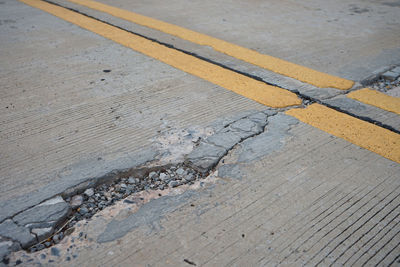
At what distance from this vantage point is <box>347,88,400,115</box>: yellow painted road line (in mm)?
2396

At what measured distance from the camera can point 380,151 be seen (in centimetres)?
190

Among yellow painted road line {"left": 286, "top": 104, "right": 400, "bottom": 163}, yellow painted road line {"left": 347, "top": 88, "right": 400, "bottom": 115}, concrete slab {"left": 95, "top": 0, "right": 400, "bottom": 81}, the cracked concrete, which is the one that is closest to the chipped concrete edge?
the cracked concrete

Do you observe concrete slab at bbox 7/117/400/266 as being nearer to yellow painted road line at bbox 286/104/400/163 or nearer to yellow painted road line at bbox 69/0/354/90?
yellow painted road line at bbox 286/104/400/163

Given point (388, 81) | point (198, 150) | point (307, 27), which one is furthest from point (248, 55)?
point (198, 150)

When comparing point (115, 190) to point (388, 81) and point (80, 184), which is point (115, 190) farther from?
point (388, 81)

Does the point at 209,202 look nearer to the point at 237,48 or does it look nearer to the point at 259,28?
the point at 237,48

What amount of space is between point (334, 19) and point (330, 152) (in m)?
3.44

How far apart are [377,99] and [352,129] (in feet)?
1.94

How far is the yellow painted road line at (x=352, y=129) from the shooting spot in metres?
1.94

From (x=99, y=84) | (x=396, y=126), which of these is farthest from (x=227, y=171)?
(x=99, y=84)

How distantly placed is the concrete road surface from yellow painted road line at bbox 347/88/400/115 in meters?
0.02

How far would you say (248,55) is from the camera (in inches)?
129

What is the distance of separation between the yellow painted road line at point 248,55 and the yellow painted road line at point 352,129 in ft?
1.58

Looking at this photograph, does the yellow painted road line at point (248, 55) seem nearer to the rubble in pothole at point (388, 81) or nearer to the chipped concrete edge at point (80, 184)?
the rubble in pothole at point (388, 81)
